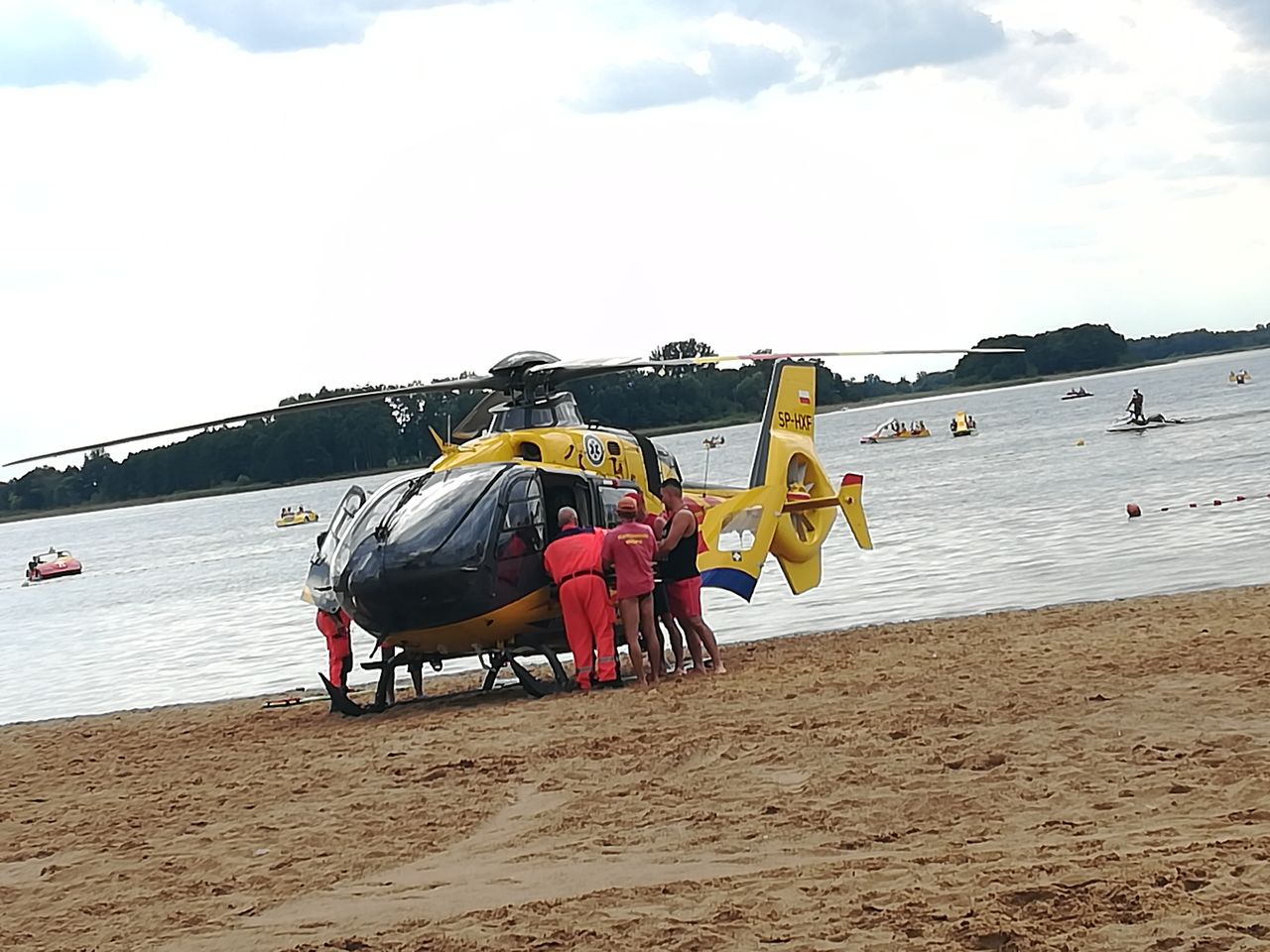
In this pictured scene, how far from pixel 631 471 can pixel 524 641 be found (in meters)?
2.34

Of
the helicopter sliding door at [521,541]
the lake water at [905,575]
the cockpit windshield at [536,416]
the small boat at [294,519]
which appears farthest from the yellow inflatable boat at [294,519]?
the helicopter sliding door at [521,541]

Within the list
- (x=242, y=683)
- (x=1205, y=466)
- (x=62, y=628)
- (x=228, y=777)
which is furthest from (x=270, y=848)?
(x=1205, y=466)

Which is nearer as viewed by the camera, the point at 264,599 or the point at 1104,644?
the point at 1104,644

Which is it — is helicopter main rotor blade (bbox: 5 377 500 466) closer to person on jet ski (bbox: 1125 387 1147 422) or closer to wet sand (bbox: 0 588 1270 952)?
wet sand (bbox: 0 588 1270 952)

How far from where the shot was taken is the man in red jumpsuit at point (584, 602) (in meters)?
12.6

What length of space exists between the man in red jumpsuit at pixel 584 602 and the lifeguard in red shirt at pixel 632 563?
0.45 feet

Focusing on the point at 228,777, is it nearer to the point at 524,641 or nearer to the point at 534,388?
the point at 524,641

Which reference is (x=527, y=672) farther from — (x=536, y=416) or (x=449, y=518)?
(x=536, y=416)

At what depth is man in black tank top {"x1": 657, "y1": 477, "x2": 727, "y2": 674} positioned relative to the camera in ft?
41.8

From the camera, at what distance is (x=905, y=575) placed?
76.1 feet

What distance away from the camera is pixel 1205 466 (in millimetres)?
38312

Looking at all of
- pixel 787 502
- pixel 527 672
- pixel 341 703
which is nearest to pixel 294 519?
pixel 787 502

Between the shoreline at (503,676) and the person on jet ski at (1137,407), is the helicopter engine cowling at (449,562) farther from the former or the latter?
the person on jet ski at (1137,407)

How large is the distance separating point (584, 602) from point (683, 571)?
850mm
